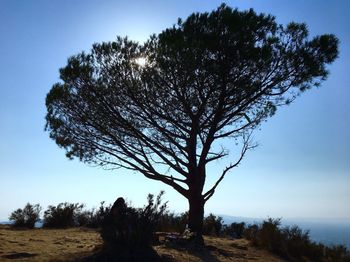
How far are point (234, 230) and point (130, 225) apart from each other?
10893mm

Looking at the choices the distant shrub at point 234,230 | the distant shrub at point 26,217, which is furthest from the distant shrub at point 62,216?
the distant shrub at point 234,230

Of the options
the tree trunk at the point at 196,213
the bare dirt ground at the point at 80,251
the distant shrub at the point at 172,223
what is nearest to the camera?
the bare dirt ground at the point at 80,251

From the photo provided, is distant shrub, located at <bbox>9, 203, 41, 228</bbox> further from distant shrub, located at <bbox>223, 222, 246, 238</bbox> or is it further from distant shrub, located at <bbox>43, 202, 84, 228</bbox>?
distant shrub, located at <bbox>223, 222, 246, 238</bbox>

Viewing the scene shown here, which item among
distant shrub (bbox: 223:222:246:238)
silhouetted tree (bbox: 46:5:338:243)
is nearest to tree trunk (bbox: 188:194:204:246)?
silhouetted tree (bbox: 46:5:338:243)

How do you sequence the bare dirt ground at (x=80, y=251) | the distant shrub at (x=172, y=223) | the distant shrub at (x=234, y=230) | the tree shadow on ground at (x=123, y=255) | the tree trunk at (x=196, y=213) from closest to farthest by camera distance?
the tree shadow on ground at (x=123, y=255)
the bare dirt ground at (x=80, y=251)
the tree trunk at (x=196, y=213)
the distant shrub at (x=172, y=223)
the distant shrub at (x=234, y=230)

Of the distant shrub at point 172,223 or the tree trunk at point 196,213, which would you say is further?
the distant shrub at point 172,223

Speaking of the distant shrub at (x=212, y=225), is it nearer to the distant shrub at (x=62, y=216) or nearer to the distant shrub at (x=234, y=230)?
the distant shrub at (x=234, y=230)

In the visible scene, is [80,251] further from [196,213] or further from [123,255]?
[196,213]

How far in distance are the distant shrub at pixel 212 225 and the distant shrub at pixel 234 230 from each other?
0.39 metres

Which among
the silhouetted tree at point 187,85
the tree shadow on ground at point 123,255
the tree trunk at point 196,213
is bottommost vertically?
the tree shadow on ground at point 123,255

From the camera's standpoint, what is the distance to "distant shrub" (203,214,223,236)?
16094mm

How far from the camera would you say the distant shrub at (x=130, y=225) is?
7.71 meters

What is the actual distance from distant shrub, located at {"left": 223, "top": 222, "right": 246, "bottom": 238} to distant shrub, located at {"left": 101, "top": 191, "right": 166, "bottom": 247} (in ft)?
32.1

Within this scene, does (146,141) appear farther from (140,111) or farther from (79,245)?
(79,245)
